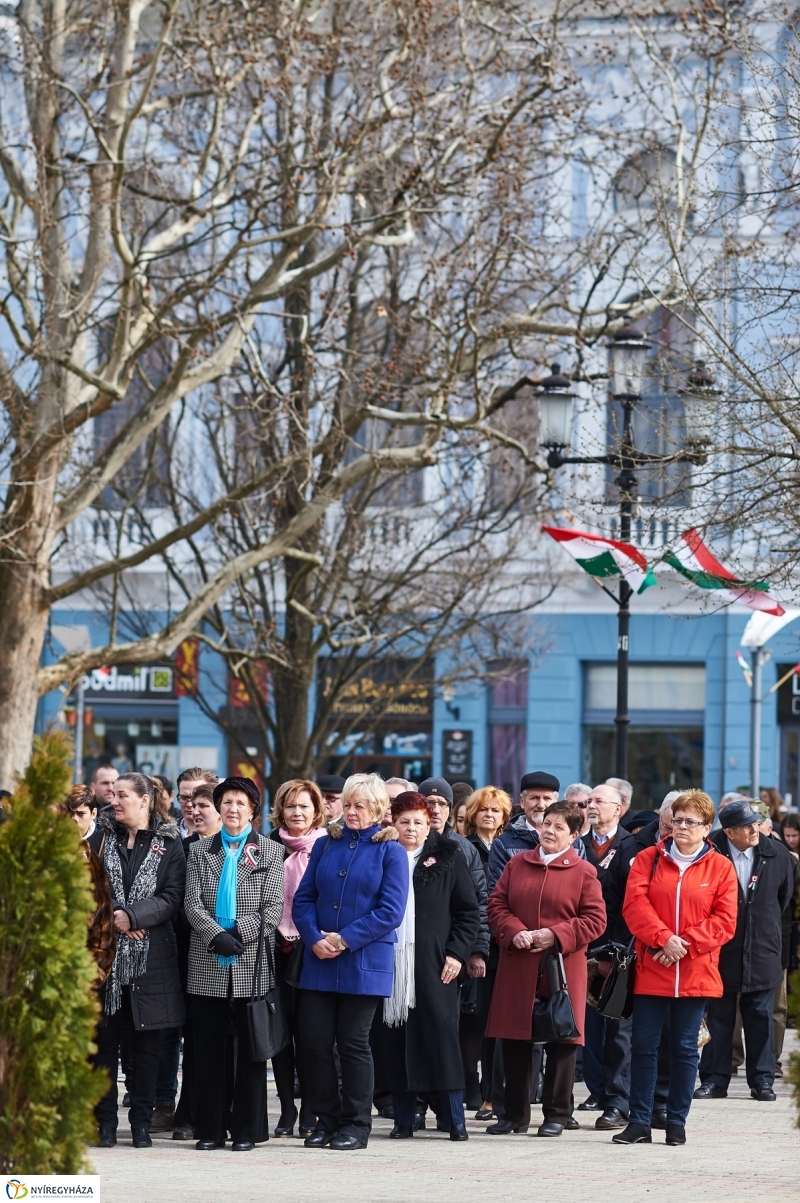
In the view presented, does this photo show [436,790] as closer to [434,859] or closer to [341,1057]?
[434,859]

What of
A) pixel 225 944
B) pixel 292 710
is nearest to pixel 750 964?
pixel 225 944

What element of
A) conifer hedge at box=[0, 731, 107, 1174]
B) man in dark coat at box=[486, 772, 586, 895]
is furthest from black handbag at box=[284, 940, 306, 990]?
conifer hedge at box=[0, 731, 107, 1174]

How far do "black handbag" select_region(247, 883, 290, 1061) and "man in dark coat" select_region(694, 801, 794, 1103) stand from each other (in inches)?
147

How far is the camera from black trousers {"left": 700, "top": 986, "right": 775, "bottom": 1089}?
1296 cm

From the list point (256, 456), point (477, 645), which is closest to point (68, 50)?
point (256, 456)

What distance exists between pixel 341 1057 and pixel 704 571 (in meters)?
6.21

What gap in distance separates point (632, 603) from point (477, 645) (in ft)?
15.0

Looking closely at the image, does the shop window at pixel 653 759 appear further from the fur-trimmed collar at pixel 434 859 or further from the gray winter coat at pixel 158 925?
the gray winter coat at pixel 158 925

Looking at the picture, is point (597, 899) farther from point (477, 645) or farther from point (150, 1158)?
point (477, 645)

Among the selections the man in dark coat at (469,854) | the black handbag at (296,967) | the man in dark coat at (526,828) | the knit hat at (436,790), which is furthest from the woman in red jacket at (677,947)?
the black handbag at (296,967)

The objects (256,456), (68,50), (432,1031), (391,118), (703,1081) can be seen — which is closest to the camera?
(432,1031)

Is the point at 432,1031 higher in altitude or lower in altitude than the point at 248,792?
lower

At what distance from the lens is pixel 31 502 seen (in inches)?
708

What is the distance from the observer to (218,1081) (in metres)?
10.3
